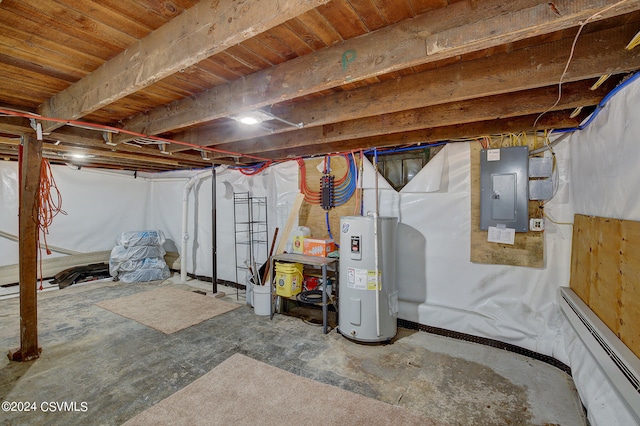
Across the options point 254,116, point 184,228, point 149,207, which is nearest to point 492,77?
point 254,116

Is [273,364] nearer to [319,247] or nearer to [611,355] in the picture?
[319,247]

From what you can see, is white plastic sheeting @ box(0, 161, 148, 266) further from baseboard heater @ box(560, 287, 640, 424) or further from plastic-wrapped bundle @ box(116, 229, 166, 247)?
baseboard heater @ box(560, 287, 640, 424)

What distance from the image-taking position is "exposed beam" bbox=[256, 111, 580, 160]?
8.23 ft

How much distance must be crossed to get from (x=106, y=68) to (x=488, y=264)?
3.60 meters

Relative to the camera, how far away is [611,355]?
5.33ft

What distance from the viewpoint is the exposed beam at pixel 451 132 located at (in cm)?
251

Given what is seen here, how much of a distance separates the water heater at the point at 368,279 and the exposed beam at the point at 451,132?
926mm

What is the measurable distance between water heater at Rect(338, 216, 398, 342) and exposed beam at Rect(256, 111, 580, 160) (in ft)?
3.04

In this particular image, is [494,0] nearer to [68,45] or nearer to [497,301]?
[68,45]

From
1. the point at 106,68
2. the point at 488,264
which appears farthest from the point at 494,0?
the point at 488,264

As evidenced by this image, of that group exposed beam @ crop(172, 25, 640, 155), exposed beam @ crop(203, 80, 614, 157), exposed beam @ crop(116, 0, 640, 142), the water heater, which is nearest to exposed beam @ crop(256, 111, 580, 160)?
exposed beam @ crop(203, 80, 614, 157)

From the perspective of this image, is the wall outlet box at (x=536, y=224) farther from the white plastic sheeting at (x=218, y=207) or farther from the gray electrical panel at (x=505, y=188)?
the white plastic sheeting at (x=218, y=207)

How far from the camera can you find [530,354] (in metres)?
2.81

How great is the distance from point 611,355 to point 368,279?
1774 millimetres
